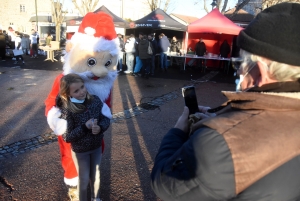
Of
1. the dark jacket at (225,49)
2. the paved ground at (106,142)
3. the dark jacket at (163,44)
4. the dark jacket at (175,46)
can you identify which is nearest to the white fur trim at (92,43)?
the paved ground at (106,142)

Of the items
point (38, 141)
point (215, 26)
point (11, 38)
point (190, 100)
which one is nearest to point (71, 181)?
point (190, 100)

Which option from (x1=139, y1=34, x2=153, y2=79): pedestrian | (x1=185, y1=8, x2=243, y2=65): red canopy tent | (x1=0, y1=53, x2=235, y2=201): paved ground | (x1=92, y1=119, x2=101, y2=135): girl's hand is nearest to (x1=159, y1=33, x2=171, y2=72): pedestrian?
(x1=185, y1=8, x2=243, y2=65): red canopy tent

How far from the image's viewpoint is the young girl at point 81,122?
2.21 meters

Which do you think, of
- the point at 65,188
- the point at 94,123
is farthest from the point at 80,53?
the point at 65,188

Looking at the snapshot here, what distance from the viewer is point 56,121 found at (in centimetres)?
224

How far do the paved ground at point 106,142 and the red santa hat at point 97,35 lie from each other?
1.65 m

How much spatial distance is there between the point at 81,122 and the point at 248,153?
1.68 metres

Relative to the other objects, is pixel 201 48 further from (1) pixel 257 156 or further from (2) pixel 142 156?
(1) pixel 257 156

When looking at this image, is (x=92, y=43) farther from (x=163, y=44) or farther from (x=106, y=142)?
(x=163, y=44)

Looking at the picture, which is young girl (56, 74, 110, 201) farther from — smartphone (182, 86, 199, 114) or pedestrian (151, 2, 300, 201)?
pedestrian (151, 2, 300, 201)

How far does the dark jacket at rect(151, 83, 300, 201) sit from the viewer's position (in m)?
0.89

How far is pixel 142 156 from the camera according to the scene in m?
3.82

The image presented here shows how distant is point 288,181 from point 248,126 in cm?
28

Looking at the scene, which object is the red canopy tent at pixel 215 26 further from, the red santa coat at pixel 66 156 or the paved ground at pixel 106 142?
the red santa coat at pixel 66 156
